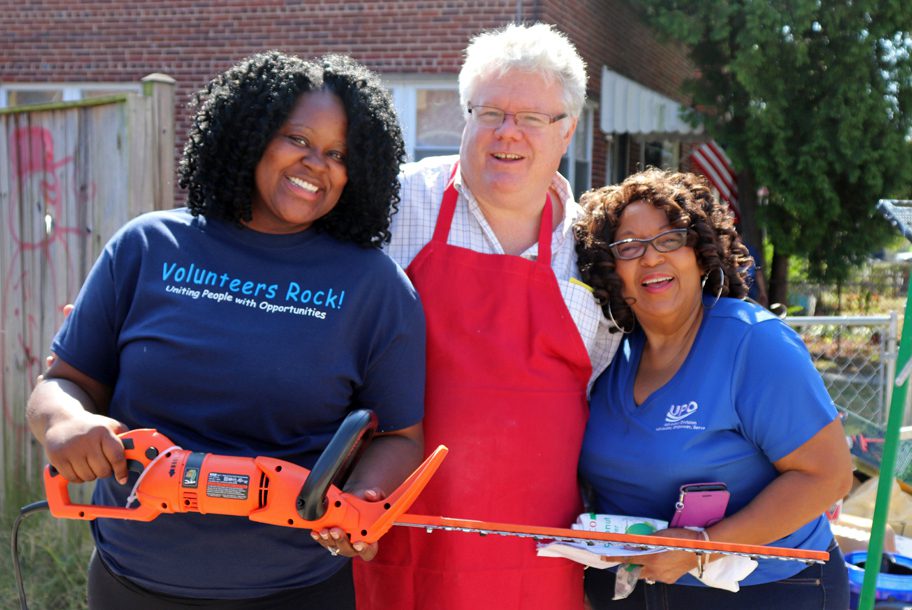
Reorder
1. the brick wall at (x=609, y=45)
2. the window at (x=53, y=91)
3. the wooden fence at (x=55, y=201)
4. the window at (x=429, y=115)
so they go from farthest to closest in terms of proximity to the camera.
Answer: the window at (x=53, y=91)
the brick wall at (x=609, y=45)
the window at (x=429, y=115)
the wooden fence at (x=55, y=201)

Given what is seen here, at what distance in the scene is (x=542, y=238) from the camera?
2391 mm

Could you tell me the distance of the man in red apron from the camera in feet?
7.45

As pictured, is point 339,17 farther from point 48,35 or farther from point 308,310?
point 308,310

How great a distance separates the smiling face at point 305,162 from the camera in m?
1.88

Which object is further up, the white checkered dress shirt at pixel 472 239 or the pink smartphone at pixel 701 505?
the white checkered dress shirt at pixel 472 239

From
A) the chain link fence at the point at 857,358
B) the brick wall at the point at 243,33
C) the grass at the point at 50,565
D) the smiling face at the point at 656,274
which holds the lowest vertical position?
the grass at the point at 50,565

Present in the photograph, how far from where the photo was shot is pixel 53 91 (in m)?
11.0

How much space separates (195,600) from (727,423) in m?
1.21

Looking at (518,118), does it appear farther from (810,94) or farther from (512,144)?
(810,94)

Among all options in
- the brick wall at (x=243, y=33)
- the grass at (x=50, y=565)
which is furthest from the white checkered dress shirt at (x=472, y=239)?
the brick wall at (x=243, y=33)

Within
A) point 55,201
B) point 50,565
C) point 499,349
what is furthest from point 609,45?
point 499,349

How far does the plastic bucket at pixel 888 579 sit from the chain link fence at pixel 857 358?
217 centimetres

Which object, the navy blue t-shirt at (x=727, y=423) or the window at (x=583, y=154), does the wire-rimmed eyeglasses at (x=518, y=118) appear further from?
the window at (x=583, y=154)

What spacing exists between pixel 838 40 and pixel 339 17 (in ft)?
17.9
